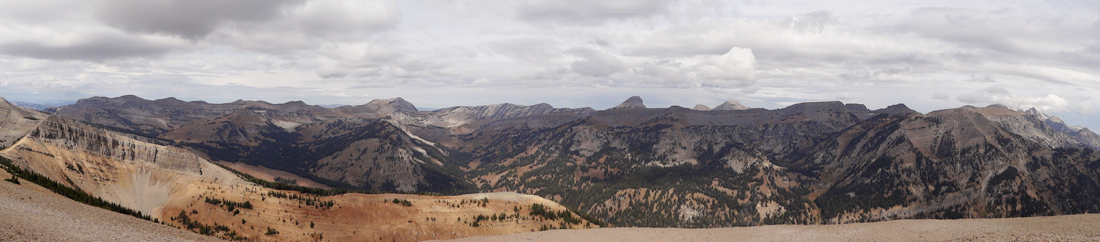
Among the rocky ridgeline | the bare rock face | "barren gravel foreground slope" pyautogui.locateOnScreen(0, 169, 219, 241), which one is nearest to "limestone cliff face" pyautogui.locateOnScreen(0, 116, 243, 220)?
the rocky ridgeline

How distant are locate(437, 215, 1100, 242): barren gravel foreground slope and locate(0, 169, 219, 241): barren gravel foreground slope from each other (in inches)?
1344

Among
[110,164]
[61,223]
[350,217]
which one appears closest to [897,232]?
[350,217]

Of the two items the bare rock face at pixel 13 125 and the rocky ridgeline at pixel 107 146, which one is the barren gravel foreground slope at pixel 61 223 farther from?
the bare rock face at pixel 13 125

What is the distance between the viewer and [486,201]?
89.2m

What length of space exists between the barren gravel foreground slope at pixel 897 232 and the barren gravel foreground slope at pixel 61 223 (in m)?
34.1

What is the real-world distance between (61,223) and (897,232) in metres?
80.0

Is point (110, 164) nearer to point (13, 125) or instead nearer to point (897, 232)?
point (13, 125)

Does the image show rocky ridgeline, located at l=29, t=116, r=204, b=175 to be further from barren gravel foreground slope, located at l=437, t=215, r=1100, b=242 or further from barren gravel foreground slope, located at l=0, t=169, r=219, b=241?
barren gravel foreground slope, located at l=437, t=215, r=1100, b=242

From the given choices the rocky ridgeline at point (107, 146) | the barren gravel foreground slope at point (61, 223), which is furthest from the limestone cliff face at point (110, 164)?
the barren gravel foreground slope at point (61, 223)

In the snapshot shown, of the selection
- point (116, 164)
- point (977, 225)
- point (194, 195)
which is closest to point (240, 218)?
point (194, 195)

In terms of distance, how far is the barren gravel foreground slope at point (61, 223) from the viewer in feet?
103

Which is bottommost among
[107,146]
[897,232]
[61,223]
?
[897,232]

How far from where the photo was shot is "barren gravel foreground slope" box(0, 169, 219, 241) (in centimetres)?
3131

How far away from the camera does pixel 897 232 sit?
4872 centimetres
